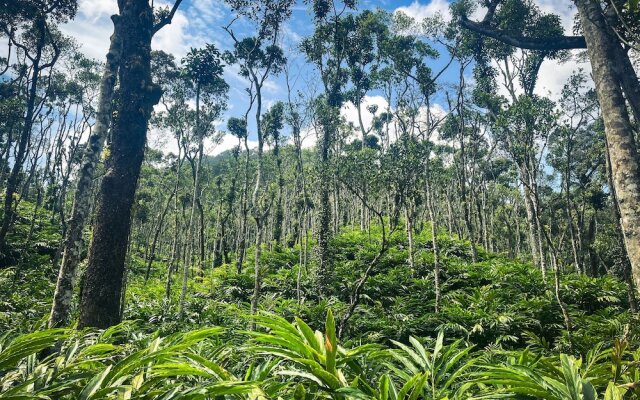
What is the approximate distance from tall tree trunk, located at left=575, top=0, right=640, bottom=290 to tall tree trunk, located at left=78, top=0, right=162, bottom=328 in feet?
19.5

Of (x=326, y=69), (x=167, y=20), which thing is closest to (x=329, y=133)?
(x=326, y=69)

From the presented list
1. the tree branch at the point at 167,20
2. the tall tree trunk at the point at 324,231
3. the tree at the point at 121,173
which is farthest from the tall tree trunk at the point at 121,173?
the tall tree trunk at the point at 324,231

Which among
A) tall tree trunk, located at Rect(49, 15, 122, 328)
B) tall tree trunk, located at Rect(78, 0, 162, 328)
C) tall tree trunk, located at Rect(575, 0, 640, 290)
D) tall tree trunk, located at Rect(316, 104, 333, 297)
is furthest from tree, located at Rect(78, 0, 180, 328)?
tall tree trunk, located at Rect(316, 104, 333, 297)

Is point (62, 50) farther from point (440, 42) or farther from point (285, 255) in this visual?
point (440, 42)

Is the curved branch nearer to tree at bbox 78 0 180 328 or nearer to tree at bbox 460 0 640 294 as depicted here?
tree at bbox 460 0 640 294

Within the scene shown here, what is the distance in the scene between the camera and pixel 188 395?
4.93ft

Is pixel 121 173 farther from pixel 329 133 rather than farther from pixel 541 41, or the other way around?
pixel 329 133

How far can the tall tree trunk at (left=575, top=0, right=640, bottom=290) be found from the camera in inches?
130

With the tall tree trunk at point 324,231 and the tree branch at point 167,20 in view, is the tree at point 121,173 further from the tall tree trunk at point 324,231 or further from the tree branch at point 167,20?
the tall tree trunk at point 324,231

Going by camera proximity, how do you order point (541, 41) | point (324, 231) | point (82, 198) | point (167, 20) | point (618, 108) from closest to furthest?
point (618, 108) < point (541, 41) < point (82, 198) < point (167, 20) < point (324, 231)

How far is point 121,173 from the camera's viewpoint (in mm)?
5098

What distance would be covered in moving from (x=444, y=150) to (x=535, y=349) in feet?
91.7

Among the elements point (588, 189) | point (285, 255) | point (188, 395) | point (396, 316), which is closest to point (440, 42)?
point (588, 189)

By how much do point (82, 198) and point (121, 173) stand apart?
776 mm
